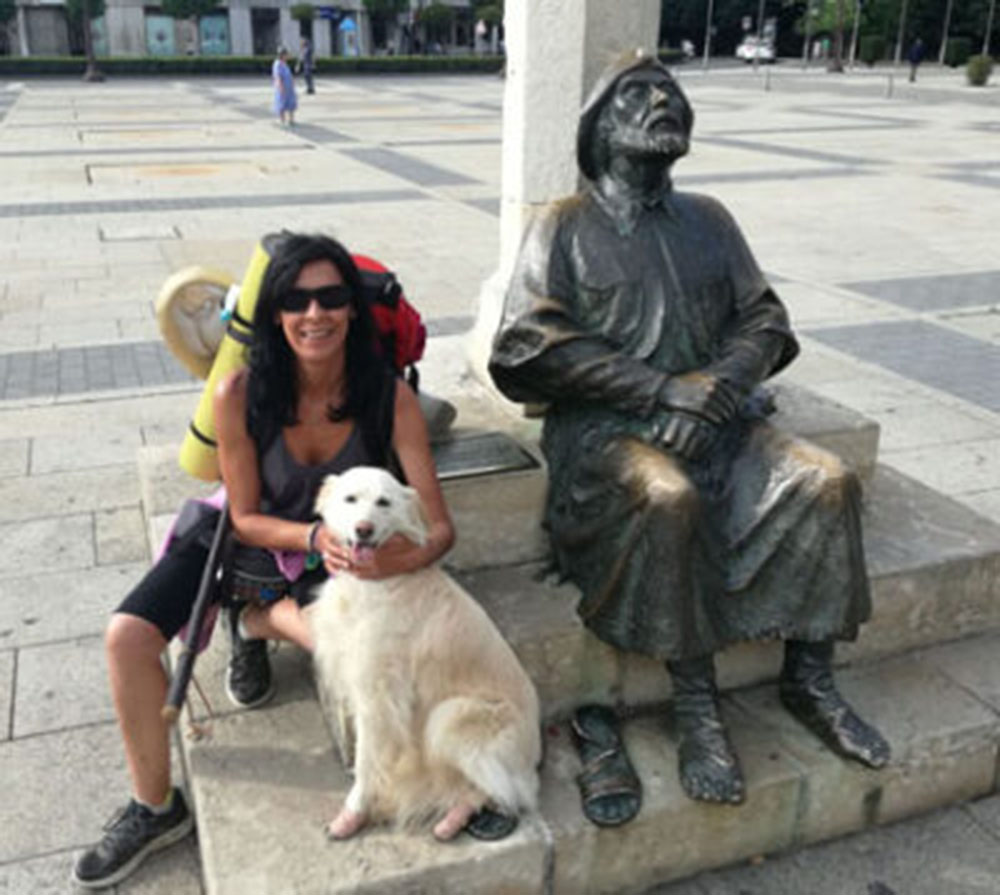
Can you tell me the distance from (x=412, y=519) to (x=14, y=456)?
397cm

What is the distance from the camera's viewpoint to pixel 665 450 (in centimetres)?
321

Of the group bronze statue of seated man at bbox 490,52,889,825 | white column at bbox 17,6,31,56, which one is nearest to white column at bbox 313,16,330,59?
white column at bbox 17,6,31,56

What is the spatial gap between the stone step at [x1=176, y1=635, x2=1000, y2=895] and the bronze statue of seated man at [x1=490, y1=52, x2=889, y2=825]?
0.31 feet

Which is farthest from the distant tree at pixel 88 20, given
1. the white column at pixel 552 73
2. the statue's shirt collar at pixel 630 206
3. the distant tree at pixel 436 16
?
the statue's shirt collar at pixel 630 206

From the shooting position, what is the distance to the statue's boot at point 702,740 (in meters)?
2.94

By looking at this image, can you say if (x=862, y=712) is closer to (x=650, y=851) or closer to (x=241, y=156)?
(x=650, y=851)

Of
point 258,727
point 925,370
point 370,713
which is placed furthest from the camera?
point 925,370

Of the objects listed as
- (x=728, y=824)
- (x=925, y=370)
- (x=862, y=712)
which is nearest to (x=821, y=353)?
(x=925, y=370)

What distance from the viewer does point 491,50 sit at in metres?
65.2

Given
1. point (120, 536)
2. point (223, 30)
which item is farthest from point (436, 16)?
point (120, 536)

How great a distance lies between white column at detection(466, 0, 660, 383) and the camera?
4.19 metres

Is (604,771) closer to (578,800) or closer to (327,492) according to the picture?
(578,800)

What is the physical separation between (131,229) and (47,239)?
3.14 feet

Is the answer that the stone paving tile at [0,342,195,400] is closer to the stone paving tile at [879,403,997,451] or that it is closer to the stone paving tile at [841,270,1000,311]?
the stone paving tile at [879,403,997,451]
